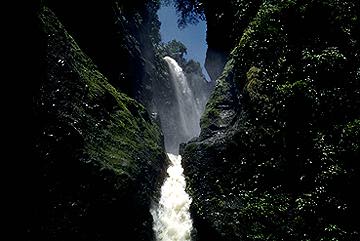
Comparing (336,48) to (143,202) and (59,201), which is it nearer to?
(143,202)

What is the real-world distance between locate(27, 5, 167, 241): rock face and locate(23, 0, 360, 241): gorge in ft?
0.12

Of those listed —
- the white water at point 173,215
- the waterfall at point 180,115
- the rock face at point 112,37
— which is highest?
the waterfall at point 180,115

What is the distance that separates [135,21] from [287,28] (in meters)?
16.3

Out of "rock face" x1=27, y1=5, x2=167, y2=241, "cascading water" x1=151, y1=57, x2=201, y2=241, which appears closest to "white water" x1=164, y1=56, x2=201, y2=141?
"cascading water" x1=151, y1=57, x2=201, y2=241

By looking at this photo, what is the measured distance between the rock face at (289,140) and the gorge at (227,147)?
34 mm

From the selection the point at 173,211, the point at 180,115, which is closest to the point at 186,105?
the point at 180,115

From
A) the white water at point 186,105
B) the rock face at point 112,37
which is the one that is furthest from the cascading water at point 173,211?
the white water at point 186,105

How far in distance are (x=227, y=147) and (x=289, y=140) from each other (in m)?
2.28

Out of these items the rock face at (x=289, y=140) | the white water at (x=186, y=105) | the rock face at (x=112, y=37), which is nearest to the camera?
the rock face at (x=289, y=140)

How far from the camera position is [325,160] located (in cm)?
945

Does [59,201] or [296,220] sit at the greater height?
[59,201]

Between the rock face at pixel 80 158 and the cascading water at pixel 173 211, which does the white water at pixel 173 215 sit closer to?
the cascading water at pixel 173 211

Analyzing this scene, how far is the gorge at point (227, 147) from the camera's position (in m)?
9.00

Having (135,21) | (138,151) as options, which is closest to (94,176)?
(138,151)
